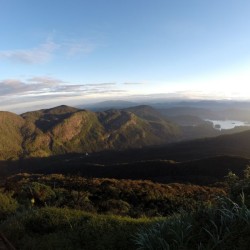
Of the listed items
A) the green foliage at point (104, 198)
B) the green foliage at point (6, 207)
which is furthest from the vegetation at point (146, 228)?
the green foliage at point (104, 198)

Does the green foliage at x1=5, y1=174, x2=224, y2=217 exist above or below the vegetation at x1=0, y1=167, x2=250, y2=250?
below

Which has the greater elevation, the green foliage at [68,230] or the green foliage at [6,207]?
the green foliage at [68,230]

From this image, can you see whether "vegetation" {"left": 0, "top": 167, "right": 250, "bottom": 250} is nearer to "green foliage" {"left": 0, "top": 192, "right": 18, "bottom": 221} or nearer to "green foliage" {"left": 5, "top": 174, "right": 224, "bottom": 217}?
"green foliage" {"left": 0, "top": 192, "right": 18, "bottom": 221}

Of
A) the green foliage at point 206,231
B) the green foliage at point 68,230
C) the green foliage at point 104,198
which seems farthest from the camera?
the green foliage at point 104,198

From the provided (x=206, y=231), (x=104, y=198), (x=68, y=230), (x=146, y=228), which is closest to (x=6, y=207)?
(x=68, y=230)

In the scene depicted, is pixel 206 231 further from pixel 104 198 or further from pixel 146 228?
pixel 104 198

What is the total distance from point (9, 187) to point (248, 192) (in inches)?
526

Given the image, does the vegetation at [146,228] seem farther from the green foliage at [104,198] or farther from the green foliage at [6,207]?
the green foliage at [104,198]

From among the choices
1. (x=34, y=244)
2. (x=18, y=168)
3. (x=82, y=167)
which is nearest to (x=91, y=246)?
(x=34, y=244)

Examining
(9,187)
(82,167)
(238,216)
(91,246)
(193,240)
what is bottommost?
(82,167)

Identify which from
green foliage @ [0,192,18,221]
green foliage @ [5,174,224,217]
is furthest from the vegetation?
green foliage @ [5,174,224,217]

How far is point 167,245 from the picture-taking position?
18.2 ft

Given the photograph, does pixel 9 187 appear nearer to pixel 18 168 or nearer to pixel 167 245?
pixel 167 245

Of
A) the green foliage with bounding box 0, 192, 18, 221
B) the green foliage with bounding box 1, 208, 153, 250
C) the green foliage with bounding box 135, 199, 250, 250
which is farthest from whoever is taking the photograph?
the green foliage with bounding box 0, 192, 18, 221
